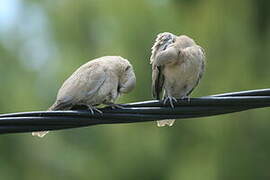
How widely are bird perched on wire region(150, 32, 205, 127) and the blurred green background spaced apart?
3261 mm

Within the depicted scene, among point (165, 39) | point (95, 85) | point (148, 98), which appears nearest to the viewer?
point (95, 85)

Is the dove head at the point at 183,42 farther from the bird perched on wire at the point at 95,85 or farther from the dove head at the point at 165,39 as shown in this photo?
the bird perched on wire at the point at 95,85

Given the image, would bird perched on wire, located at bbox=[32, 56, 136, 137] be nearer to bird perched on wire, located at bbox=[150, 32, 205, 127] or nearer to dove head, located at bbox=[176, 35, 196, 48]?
bird perched on wire, located at bbox=[150, 32, 205, 127]

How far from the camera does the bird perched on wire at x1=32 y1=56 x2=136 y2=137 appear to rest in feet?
18.4

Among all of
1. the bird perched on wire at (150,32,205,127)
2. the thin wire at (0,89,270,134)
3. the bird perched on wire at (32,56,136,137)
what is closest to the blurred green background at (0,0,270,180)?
the bird perched on wire at (150,32,205,127)

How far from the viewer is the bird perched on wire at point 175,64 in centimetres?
604

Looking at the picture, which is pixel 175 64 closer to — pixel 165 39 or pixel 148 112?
pixel 165 39

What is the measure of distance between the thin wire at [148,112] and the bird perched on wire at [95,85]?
902 millimetres

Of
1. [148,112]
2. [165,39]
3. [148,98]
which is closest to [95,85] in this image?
[165,39]

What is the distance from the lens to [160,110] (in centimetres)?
465

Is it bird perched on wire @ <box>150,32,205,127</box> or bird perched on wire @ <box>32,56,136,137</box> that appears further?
bird perched on wire @ <box>150,32,205,127</box>

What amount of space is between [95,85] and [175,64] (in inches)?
30.2

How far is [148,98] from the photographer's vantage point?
10.0 m

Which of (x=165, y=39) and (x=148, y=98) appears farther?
(x=148, y=98)
